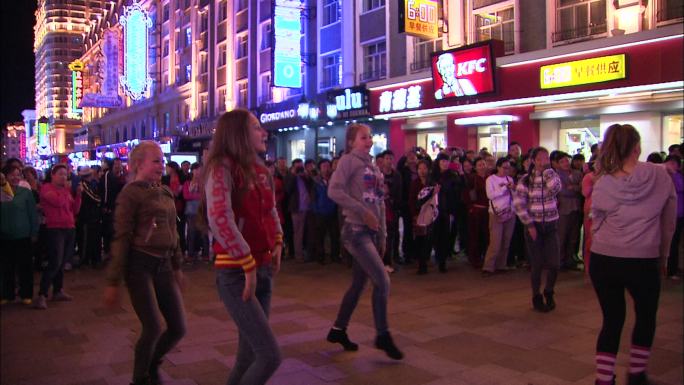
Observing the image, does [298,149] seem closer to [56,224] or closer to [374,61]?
[374,61]

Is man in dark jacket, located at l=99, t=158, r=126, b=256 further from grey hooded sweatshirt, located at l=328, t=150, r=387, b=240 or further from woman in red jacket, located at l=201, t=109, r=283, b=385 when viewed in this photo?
woman in red jacket, located at l=201, t=109, r=283, b=385

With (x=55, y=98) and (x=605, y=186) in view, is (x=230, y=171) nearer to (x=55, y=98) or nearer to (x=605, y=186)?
(x=605, y=186)

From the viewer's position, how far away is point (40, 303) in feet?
26.3

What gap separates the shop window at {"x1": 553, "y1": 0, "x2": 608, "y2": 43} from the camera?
51.3 feet

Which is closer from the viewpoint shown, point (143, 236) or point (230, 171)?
point (230, 171)

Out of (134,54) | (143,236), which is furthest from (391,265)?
(134,54)

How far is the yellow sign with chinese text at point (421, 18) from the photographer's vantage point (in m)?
18.4

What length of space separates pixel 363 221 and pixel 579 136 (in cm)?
1278

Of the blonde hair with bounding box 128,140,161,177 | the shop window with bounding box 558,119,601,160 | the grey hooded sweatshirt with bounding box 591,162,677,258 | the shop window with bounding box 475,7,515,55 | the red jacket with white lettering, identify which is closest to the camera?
the red jacket with white lettering

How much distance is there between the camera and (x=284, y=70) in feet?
85.4

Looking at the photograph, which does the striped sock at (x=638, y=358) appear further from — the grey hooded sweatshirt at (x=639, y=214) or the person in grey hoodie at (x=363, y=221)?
the person in grey hoodie at (x=363, y=221)

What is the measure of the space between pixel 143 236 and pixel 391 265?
6730 mm

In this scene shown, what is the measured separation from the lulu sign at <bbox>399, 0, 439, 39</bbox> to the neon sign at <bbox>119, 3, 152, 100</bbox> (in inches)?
1131

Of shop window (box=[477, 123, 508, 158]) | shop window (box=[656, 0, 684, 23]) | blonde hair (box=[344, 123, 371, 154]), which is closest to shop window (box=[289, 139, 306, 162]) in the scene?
shop window (box=[477, 123, 508, 158])
